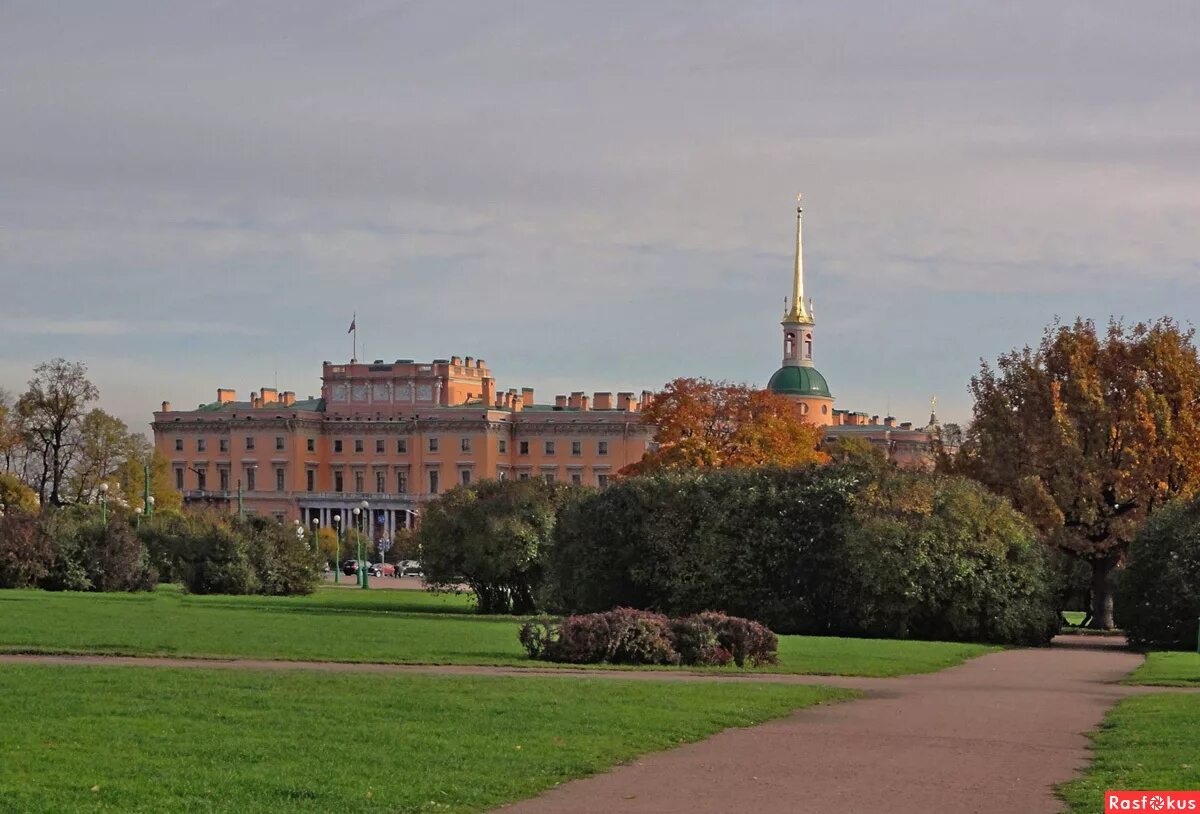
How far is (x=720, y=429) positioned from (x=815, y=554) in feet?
107

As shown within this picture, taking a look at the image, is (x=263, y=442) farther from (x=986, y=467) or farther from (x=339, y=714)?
(x=339, y=714)

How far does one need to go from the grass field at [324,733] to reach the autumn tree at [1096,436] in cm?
3089

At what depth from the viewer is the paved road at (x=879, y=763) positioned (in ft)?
48.9

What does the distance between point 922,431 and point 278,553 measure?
4157 inches

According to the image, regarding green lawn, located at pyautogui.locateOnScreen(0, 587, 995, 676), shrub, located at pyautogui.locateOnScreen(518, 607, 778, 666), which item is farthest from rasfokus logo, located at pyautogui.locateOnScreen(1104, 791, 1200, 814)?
shrub, located at pyautogui.locateOnScreen(518, 607, 778, 666)

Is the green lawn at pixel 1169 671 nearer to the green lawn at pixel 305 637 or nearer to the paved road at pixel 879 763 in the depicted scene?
the paved road at pixel 879 763

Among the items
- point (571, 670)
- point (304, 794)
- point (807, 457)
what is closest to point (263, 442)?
point (807, 457)

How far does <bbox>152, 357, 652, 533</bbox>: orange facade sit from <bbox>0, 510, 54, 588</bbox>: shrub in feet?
328

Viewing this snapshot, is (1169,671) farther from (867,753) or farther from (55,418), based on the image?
(55,418)

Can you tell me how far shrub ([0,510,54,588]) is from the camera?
58.2 meters

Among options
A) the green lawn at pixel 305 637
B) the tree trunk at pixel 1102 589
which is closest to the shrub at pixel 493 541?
the green lawn at pixel 305 637

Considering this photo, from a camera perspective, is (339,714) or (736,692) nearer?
(339,714)

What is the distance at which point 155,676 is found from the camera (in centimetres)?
2325

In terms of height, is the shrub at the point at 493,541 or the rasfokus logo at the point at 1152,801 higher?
the shrub at the point at 493,541
